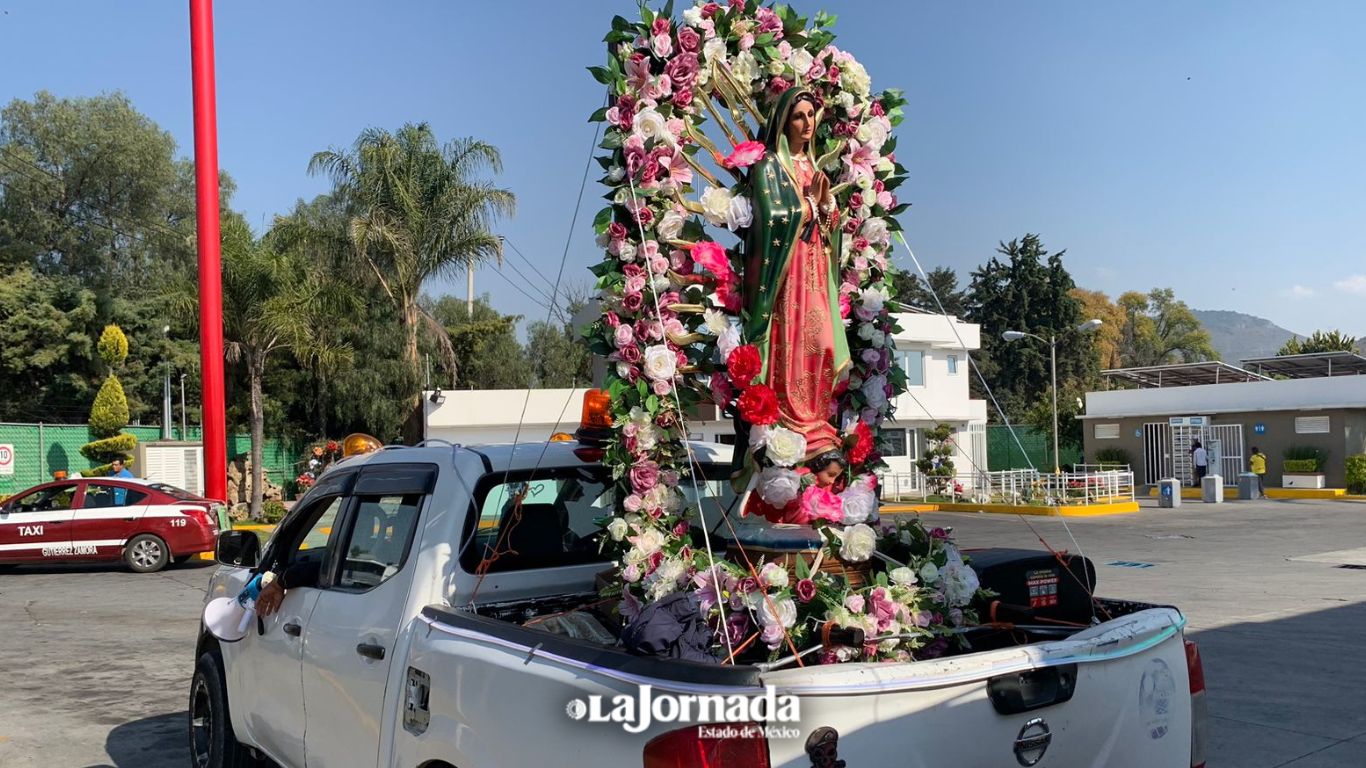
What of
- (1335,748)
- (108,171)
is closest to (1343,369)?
(1335,748)

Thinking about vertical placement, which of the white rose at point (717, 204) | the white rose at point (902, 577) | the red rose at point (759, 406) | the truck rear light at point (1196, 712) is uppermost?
the white rose at point (717, 204)

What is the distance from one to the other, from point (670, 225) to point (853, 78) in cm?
136

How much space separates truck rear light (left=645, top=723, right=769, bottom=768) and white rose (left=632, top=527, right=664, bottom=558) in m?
1.58

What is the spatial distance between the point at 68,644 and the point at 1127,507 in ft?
81.2

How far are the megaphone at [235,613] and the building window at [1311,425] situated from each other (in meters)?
35.9

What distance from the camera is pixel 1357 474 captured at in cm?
3142

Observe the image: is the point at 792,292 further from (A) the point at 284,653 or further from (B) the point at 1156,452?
(B) the point at 1156,452

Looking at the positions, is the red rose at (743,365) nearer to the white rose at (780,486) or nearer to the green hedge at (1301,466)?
the white rose at (780,486)

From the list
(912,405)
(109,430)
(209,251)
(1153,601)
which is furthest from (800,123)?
(912,405)

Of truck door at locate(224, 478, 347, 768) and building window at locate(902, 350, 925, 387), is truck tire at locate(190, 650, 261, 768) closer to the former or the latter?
truck door at locate(224, 478, 347, 768)

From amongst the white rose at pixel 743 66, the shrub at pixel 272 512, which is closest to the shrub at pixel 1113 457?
the shrub at pixel 272 512

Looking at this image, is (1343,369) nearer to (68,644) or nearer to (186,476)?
(186,476)

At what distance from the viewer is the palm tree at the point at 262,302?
26906 mm

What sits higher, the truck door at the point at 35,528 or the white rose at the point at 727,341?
the white rose at the point at 727,341
